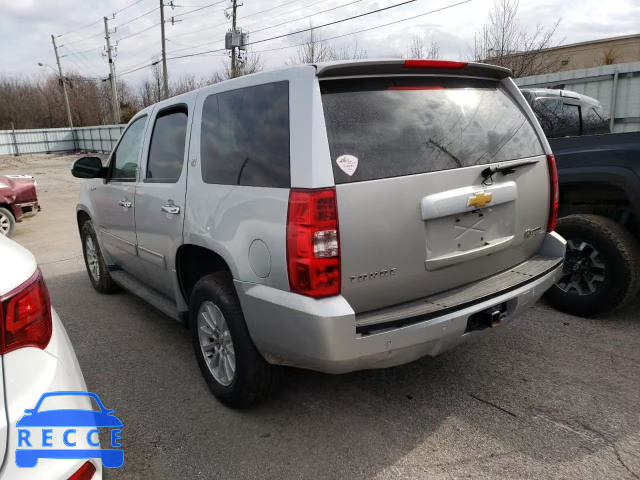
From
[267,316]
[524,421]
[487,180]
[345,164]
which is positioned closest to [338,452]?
[267,316]

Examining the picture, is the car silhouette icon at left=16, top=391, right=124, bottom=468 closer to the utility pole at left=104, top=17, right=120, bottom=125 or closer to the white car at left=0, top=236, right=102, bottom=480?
the white car at left=0, top=236, right=102, bottom=480

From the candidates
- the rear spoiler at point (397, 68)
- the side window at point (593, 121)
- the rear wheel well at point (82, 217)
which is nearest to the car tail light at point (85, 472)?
the rear spoiler at point (397, 68)

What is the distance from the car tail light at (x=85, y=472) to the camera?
1562 mm

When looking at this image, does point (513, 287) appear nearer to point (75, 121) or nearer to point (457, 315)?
point (457, 315)

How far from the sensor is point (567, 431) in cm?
266

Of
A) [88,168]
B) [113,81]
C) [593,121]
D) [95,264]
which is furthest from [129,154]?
[113,81]

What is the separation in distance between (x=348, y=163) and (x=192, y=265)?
5.27ft

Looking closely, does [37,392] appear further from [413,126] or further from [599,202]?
[599,202]

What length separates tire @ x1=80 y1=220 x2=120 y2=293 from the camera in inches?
206

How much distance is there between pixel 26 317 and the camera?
1657 millimetres

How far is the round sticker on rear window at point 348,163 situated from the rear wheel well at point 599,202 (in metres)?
2.60

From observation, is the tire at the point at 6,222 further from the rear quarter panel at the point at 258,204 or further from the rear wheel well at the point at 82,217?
the rear quarter panel at the point at 258,204

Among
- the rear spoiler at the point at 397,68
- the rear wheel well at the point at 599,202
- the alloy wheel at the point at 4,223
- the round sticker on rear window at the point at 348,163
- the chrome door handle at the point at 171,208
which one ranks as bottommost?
the alloy wheel at the point at 4,223

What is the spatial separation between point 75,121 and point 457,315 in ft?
229
